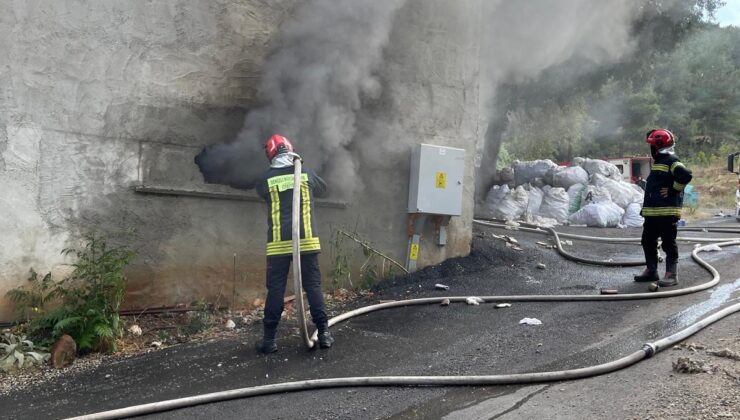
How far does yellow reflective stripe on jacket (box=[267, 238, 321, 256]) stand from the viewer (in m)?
4.20

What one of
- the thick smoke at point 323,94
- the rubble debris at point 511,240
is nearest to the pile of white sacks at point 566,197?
the rubble debris at point 511,240

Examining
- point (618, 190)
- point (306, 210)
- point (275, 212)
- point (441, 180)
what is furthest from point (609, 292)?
point (618, 190)

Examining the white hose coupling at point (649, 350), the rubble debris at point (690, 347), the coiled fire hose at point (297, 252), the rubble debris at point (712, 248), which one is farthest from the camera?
the rubble debris at point (712, 248)

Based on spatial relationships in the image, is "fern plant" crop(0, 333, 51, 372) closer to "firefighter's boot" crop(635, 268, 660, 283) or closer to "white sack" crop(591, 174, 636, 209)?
"firefighter's boot" crop(635, 268, 660, 283)

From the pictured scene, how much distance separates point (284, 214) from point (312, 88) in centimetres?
169

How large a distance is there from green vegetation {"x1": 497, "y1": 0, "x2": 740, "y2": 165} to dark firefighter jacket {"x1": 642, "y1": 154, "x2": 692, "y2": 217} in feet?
22.5

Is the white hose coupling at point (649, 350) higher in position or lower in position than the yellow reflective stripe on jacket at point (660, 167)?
lower

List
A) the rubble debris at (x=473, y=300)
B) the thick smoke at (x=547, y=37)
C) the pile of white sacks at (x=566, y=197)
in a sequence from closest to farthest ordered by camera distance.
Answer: the rubble debris at (x=473, y=300), the thick smoke at (x=547, y=37), the pile of white sacks at (x=566, y=197)

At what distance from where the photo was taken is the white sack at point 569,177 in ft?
Result: 43.0

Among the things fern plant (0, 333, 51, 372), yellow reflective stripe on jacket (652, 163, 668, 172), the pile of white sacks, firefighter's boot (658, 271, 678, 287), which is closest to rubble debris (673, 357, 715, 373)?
firefighter's boot (658, 271, 678, 287)

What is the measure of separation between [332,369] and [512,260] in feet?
13.6

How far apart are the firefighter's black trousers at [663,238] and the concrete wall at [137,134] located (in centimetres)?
324

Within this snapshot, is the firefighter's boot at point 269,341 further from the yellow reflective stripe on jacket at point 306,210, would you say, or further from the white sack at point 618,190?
the white sack at point 618,190

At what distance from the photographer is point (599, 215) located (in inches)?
449
